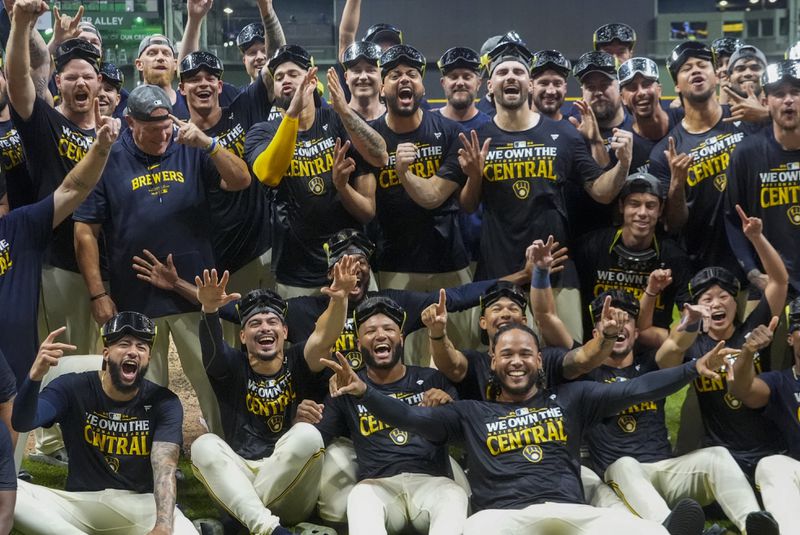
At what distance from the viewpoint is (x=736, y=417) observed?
6719mm

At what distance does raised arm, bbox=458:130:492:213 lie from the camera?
7105mm

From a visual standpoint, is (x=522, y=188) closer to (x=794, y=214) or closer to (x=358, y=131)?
(x=358, y=131)

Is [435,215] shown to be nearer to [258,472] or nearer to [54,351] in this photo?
[258,472]

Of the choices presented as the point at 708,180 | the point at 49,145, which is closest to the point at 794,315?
the point at 708,180

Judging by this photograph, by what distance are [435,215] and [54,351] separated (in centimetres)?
282

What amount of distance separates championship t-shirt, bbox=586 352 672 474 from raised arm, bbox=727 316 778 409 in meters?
0.48

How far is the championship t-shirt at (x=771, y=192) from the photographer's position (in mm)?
6914

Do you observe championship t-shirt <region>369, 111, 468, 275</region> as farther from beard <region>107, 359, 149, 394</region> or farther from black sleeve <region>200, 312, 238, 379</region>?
beard <region>107, 359, 149, 394</region>

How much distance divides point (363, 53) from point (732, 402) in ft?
10.5

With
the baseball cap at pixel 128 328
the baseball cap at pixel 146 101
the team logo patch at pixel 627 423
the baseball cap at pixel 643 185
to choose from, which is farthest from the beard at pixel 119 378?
the baseball cap at pixel 643 185

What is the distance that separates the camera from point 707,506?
668cm

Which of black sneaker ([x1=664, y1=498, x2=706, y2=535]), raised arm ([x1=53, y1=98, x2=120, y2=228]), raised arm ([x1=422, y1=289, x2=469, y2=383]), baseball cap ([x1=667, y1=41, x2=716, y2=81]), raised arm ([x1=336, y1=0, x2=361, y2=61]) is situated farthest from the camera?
raised arm ([x1=336, y1=0, x2=361, y2=61])

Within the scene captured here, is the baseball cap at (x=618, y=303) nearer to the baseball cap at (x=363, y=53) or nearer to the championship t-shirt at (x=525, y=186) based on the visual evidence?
the championship t-shirt at (x=525, y=186)

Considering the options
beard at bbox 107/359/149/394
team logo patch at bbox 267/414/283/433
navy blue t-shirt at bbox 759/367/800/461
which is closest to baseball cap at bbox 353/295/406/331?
team logo patch at bbox 267/414/283/433
